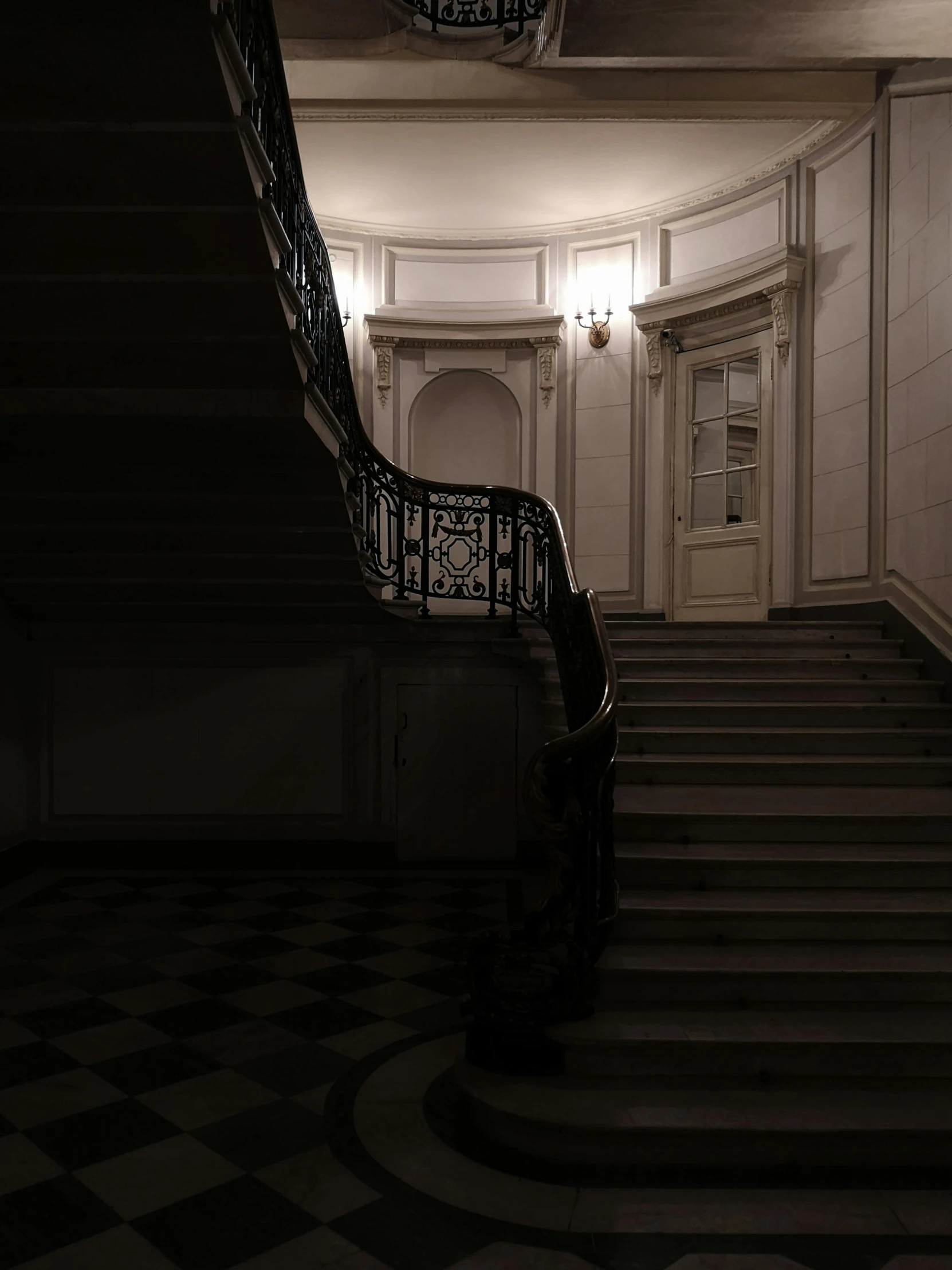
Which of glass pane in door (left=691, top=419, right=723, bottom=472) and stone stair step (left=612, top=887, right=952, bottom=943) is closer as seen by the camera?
stone stair step (left=612, top=887, right=952, bottom=943)

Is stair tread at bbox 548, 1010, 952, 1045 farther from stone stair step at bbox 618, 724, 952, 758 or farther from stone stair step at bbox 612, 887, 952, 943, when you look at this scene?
stone stair step at bbox 618, 724, 952, 758

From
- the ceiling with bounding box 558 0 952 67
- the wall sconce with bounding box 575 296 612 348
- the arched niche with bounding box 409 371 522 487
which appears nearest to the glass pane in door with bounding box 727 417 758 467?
the wall sconce with bounding box 575 296 612 348

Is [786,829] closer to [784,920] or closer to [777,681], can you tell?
[784,920]

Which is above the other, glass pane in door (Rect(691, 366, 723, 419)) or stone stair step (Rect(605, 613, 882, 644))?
glass pane in door (Rect(691, 366, 723, 419))

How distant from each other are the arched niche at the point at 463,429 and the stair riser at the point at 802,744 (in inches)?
182

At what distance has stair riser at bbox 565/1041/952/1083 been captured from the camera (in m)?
2.98

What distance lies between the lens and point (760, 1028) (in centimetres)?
310

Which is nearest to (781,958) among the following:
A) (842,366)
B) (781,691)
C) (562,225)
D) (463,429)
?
(781,691)

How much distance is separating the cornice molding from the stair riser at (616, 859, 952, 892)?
575 cm

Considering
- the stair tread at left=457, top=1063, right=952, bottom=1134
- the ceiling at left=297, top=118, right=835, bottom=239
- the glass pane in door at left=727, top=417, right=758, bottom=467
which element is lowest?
the stair tread at left=457, top=1063, right=952, bottom=1134

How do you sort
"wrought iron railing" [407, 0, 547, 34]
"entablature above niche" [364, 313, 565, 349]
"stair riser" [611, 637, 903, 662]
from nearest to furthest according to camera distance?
"stair riser" [611, 637, 903, 662]
"wrought iron railing" [407, 0, 547, 34]
"entablature above niche" [364, 313, 565, 349]

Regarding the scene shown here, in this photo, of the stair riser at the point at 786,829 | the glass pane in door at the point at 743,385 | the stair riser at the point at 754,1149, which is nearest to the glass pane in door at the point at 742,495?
the glass pane in door at the point at 743,385

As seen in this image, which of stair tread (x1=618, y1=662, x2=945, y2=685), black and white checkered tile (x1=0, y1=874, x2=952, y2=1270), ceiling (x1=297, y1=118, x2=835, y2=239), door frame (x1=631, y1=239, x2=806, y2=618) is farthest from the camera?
door frame (x1=631, y1=239, x2=806, y2=618)

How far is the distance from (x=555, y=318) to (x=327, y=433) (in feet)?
15.5
